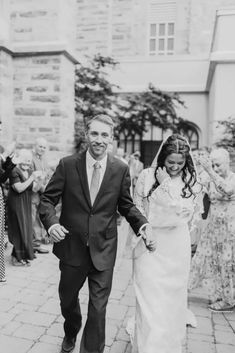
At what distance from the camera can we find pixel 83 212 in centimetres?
270

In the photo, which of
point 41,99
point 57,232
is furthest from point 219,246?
point 41,99

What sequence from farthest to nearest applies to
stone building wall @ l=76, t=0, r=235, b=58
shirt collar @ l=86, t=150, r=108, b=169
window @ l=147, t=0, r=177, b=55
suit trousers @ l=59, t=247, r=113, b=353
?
1. window @ l=147, t=0, r=177, b=55
2. stone building wall @ l=76, t=0, r=235, b=58
3. shirt collar @ l=86, t=150, r=108, b=169
4. suit trousers @ l=59, t=247, r=113, b=353

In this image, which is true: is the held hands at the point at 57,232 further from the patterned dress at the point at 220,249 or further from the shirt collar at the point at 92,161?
the patterned dress at the point at 220,249

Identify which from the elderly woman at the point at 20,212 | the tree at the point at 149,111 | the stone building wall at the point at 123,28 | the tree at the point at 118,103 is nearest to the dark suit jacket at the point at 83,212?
the elderly woman at the point at 20,212

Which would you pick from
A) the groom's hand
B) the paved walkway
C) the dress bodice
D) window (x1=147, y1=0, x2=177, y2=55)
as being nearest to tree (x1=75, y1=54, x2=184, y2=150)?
window (x1=147, y1=0, x2=177, y2=55)

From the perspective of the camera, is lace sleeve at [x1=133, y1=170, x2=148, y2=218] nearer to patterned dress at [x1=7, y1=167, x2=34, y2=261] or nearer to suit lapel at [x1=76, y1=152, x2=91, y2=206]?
suit lapel at [x1=76, y1=152, x2=91, y2=206]

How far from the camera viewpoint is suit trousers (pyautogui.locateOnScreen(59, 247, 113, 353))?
8.70ft

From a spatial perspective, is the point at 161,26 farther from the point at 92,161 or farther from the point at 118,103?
the point at 92,161

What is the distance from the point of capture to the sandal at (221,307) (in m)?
4.14

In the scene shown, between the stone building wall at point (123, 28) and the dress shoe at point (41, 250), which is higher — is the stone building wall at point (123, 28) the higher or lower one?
the higher one

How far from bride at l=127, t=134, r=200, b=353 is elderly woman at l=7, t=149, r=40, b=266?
8.89 feet

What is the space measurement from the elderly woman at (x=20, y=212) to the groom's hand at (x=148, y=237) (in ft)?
9.79

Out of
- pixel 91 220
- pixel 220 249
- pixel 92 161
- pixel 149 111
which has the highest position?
pixel 149 111

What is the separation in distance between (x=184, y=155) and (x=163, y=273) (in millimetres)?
912
